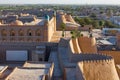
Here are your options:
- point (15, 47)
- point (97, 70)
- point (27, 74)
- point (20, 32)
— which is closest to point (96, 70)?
point (97, 70)

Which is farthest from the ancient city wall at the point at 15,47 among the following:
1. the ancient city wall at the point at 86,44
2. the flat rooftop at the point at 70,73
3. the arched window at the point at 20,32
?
the arched window at the point at 20,32

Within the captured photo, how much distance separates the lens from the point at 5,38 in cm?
2855

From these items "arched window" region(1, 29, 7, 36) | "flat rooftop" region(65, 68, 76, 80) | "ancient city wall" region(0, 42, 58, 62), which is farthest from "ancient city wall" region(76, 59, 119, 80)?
"arched window" region(1, 29, 7, 36)

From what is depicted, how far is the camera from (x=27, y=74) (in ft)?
36.8

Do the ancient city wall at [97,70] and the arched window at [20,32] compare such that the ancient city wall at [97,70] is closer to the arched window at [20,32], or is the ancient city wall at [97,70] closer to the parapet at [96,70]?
the parapet at [96,70]

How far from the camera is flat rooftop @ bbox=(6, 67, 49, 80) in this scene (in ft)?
34.9

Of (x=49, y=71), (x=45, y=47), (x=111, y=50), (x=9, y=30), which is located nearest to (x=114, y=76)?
(x=49, y=71)

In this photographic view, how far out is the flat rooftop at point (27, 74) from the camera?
10633 millimetres

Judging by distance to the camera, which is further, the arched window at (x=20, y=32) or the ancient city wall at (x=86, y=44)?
the arched window at (x=20, y=32)

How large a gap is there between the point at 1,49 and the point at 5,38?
902cm

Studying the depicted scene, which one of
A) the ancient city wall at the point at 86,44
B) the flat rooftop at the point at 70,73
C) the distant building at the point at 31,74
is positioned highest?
the distant building at the point at 31,74

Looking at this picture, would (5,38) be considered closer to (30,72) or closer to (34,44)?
(34,44)

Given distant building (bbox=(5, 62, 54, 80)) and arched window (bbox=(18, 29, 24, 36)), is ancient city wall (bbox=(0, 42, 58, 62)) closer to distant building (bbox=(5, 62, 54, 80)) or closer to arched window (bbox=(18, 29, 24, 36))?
distant building (bbox=(5, 62, 54, 80))

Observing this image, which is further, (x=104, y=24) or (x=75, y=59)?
(x=104, y=24)
